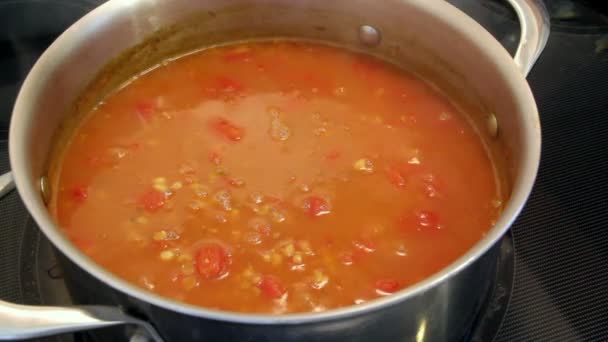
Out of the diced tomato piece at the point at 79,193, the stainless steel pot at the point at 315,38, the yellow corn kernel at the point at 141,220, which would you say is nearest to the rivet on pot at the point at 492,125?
the stainless steel pot at the point at 315,38

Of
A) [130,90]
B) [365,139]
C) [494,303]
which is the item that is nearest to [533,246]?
[494,303]

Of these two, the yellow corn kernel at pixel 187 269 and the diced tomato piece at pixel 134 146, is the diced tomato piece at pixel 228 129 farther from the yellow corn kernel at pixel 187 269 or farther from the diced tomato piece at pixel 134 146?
the yellow corn kernel at pixel 187 269

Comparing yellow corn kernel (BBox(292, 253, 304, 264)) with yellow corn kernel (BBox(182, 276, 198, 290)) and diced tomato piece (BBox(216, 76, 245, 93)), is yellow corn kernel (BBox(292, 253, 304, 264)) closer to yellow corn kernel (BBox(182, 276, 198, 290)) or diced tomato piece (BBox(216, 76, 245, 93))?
yellow corn kernel (BBox(182, 276, 198, 290))

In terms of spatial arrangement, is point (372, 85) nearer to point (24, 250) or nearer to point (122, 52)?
point (122, 52)

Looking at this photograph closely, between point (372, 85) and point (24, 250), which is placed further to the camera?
point (372, 85)

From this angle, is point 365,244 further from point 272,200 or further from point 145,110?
point 145,110

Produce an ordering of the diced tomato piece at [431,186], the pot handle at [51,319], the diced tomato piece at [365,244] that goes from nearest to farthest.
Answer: the pot handle at [51,319] < the diced tomato piece at [365,244] < the diced tomato piece at [431,186]
